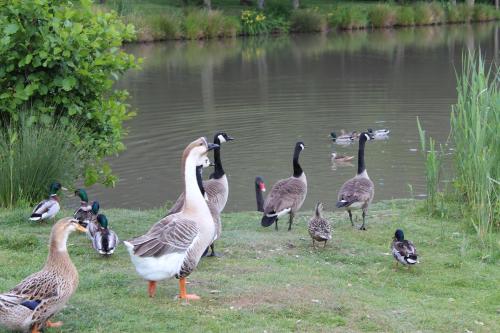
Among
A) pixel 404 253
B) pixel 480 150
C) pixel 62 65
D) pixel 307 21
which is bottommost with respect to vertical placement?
pixel 404 253

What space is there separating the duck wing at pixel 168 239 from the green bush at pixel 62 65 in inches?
227

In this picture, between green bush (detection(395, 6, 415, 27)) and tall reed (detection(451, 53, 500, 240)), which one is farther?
green bush (detection(395, 6, 415, 27))

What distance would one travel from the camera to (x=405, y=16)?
6262 centimetres

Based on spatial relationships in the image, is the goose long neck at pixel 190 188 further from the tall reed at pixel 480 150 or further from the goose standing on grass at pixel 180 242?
the tall reed at pixel 480 150

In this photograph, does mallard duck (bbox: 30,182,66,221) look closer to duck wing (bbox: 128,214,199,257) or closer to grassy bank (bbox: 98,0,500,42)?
duck wing (bbox: 128,214,199,257)

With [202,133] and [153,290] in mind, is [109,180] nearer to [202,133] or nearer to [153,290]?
[153,290]

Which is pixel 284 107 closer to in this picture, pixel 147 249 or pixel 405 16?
pixel 147 249

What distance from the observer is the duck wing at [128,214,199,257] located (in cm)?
792

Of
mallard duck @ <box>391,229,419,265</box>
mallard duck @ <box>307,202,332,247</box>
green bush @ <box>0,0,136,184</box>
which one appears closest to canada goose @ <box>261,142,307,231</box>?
mallard duck @ <box>307,202,332,247</box>

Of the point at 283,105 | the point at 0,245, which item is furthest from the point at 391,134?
the point at 0,245

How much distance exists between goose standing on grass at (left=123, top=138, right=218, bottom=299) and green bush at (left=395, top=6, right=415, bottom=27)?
56480mm

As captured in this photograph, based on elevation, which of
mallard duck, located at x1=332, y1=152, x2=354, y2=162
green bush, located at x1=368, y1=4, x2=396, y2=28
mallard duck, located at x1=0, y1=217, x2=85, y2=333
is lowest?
mallard duck, located at x1=332, y1=152, x2=354, y2=162

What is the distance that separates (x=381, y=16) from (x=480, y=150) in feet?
169

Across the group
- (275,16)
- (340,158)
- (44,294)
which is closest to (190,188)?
(44,294)
